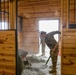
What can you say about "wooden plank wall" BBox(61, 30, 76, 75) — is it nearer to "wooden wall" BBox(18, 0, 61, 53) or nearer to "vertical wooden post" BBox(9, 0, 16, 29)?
"vertical wooden post" BBox(9, 0, 16, 29)

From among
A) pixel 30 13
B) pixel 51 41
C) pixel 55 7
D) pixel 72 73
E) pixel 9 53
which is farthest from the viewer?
pixel 30 13

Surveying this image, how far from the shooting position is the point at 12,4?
3061mm

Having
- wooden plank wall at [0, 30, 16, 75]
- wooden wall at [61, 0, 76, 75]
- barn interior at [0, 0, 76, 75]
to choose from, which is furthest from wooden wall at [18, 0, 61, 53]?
wooden wall at [61, 0, 76, 75]

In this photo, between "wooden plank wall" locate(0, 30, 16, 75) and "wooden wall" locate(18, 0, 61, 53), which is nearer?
"wooden plank wall" locate(0, 30, 16, 75)

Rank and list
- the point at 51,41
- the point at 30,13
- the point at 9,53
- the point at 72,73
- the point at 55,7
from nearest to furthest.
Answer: the point at 72,73, the point at 9,53, the point at 51,41, the point at 55,7, the point at 30,13

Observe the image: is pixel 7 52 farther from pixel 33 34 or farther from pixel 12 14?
pixel 33 34

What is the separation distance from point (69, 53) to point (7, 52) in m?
1.12

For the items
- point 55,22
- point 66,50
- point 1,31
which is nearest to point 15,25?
point 1,31

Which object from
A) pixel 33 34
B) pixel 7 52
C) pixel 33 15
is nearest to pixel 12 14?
pixel 7 52

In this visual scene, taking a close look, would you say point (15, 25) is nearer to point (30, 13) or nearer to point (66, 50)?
point (66, 50)

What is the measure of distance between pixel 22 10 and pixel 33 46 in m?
1.76

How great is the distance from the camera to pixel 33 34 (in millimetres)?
7984

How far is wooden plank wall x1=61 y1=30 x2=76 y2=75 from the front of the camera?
2662mm

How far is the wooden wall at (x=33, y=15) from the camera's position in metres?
7.08
